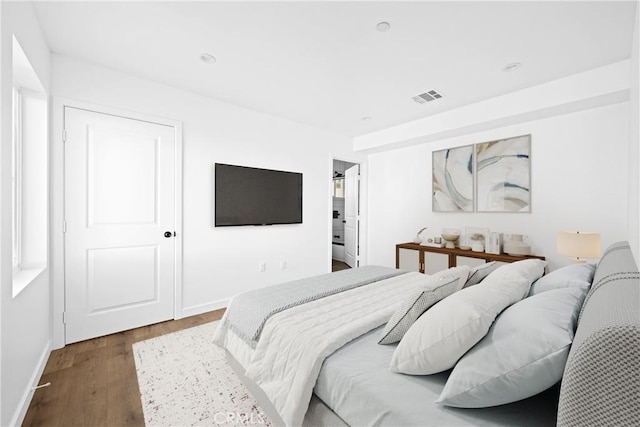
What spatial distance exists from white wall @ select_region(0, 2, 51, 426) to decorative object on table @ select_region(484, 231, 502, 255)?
13.7 ft

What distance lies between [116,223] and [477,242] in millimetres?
4090

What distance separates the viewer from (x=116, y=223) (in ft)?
9.22

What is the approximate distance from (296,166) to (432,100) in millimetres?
1999

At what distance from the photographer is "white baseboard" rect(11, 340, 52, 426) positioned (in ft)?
5.30

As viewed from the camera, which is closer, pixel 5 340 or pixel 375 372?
pixel 375 372

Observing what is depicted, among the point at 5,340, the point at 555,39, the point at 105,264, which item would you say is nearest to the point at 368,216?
the point at 555,39

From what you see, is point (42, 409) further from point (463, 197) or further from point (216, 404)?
point (463, 197)

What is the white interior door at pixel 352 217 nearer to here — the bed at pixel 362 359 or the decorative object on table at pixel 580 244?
the decorative object on table at pixel 580 244

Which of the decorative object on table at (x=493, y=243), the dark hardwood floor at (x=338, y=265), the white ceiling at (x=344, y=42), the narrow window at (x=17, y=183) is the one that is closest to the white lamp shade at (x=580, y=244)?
the decorative object on table at (x=493, y=243)

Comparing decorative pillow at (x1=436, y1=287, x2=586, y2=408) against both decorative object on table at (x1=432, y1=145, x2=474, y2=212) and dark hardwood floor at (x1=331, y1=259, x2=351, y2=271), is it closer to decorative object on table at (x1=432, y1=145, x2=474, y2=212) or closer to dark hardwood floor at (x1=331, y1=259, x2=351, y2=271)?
decorative object on table at (x1=432, y1=145, x2=474, y2=212)

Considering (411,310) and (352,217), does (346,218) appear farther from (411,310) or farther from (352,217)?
(411,310)

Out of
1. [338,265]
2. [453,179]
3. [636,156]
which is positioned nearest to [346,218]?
[338,265]

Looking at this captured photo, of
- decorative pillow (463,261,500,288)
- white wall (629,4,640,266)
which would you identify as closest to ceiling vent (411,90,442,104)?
white wall (629,4,640,266)

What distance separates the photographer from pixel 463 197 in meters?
3.98
